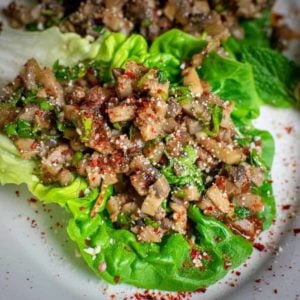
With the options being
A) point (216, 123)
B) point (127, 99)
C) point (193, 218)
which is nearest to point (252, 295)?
point (193, 218)

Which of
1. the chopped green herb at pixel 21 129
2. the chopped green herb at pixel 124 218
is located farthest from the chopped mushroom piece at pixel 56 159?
the chopped green herb at pixel 124 218

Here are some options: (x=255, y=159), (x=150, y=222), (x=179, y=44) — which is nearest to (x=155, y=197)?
(x=150, y=222)

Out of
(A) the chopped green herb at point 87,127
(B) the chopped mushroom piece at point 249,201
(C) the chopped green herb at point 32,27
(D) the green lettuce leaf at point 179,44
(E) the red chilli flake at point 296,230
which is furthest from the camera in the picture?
(C) the chopped green herb at point 32,27

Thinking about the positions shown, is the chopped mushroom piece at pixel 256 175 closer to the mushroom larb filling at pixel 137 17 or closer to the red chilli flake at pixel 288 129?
the red chilli flake at pixel 288 129

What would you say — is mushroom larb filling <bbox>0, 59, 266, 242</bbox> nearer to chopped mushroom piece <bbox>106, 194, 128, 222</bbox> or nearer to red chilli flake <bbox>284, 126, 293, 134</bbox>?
chopped mushroom piece <bbox>106, 194, 128, 222</bbox>

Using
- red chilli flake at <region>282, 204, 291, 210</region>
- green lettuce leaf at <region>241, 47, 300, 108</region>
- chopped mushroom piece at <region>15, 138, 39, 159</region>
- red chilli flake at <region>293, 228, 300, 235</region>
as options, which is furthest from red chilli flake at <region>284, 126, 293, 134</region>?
chopped mushroom piece at <region>15, 138, 39, 159</region>

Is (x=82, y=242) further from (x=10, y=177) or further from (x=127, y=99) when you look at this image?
(x=127, y=99)
